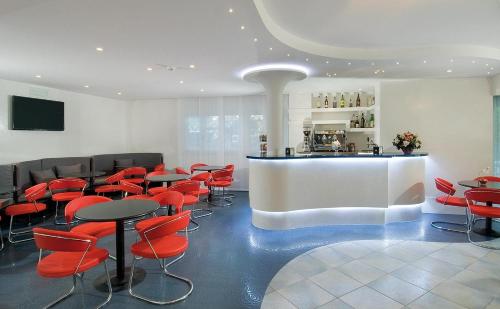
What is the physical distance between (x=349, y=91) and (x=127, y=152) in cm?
751

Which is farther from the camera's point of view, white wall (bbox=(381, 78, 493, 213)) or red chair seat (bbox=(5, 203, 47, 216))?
white wall (bbox=(381, 78, 493, 213))

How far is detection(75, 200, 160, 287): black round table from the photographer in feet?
9.29

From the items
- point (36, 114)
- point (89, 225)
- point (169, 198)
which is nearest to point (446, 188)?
point (169, 198)

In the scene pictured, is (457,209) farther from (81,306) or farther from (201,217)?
(81,306)

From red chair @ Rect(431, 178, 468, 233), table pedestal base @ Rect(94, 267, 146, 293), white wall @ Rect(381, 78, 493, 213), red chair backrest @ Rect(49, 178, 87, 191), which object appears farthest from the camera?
white wall @ Rect(381, 78, 493, 213)

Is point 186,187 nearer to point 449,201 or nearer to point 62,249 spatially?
point 62,249

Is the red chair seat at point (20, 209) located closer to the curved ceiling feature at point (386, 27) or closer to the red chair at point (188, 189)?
the red chair at point (188, 189)

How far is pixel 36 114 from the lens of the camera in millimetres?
6793

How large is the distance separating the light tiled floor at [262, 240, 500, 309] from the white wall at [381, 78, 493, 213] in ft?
8.16

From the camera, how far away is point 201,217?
5.95m

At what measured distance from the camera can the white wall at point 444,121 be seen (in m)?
6.00

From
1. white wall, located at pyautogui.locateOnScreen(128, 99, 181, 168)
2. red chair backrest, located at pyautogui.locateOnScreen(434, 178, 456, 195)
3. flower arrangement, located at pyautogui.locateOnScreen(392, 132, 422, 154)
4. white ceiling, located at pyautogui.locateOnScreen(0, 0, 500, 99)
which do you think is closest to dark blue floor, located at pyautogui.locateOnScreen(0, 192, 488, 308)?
red chair backrest, located at pyautogui.locateOnScreen(434, 178, 456, 195)

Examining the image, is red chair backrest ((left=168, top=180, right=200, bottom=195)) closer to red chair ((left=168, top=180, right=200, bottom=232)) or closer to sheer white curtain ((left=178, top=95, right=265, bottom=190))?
red chair ((left=168, top=180, right=200, bottom=232))

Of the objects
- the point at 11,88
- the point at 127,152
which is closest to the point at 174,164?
the point at 127,152
